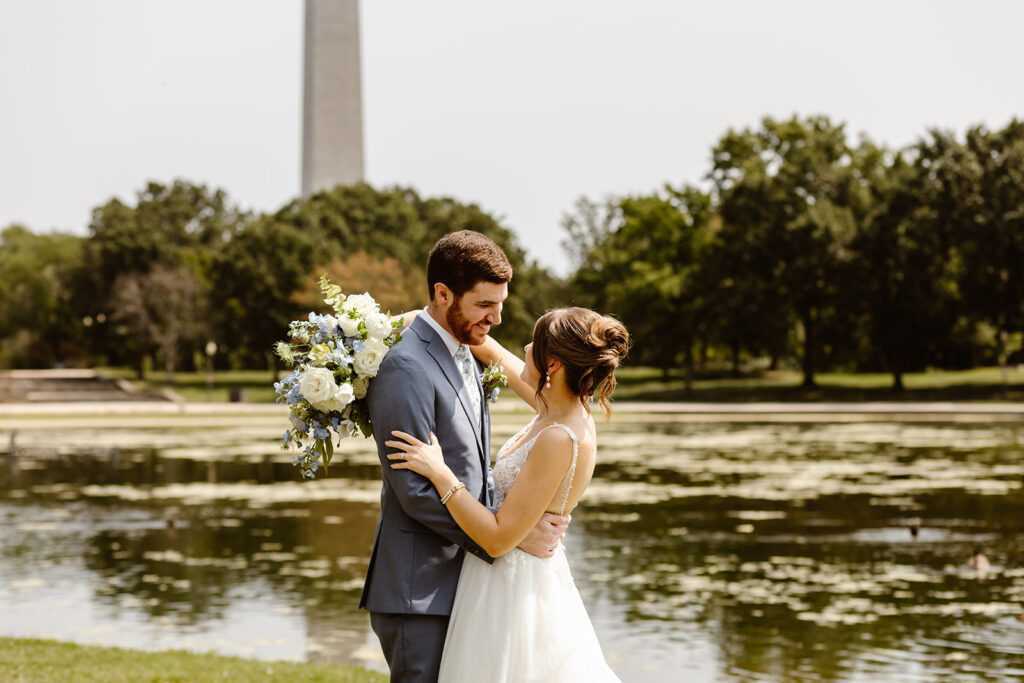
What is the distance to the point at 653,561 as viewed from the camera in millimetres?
13086

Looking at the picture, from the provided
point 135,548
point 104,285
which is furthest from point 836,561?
point 104,285

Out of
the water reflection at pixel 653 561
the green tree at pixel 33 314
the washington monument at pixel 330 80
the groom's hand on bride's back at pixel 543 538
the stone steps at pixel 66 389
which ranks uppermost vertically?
the washington monument at pixel 330 80

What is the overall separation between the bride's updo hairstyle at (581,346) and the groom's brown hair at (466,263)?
10.8 inches

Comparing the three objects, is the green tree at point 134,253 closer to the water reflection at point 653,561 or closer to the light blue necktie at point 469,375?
the water reflection at point 653,561

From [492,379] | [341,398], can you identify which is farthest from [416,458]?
[492,379]

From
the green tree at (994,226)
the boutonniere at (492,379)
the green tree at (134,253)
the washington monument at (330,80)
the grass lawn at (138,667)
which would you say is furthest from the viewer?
the green tree at (134,253)

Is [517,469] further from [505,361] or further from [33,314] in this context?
[33,314]

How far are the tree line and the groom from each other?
4927 cm

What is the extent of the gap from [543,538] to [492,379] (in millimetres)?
700

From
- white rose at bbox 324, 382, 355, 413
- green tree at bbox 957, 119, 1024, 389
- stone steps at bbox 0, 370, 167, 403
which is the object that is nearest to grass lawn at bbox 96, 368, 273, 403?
stone steps at bbox 0, 370, 167, 403

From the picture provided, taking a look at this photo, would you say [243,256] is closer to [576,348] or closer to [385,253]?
[385,253]

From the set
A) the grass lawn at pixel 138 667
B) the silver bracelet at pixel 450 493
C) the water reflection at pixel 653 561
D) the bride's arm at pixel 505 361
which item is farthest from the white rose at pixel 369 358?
the water reflection at pixel 653 561

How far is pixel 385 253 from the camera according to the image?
70.5m

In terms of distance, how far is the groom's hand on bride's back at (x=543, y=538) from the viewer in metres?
3.95
